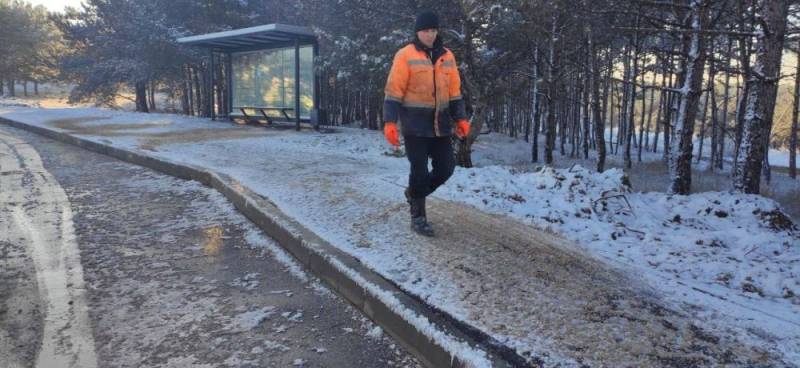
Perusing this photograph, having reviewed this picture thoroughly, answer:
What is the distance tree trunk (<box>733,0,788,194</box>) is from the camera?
5.54 meters

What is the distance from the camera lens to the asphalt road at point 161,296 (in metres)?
2.77

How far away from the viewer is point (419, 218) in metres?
4.63

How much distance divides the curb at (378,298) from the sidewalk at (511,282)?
0.23 feet


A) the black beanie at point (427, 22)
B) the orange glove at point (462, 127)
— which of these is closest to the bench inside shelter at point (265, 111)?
the orange glove at point (462, 127)

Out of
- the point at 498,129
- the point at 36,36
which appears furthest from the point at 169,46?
the point at 36,36

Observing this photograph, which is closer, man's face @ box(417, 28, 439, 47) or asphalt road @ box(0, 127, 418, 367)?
asphalt road @ box(0, 127, 418, 367)

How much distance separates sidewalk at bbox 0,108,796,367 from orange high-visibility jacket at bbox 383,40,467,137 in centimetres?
97

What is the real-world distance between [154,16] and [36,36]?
34004 mm

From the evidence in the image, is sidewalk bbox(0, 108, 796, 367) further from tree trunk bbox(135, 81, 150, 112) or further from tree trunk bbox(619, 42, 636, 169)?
tree trunk bbox(135, 81, 150, 112)

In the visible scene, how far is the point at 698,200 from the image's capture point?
17.9ft

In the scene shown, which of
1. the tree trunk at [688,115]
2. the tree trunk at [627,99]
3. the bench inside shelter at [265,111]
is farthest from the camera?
the tree trunk at [627,99]

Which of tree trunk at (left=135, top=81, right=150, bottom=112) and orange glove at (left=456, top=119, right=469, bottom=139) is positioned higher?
tree trunk at (left=135, top=81, right=150, bottom=112)

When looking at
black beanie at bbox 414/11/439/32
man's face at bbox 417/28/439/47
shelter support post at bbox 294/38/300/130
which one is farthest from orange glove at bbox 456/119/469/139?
shelter support post at bbox 294/38/300/130

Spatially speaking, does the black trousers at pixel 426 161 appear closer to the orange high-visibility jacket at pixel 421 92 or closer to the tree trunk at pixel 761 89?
the orange high-visibility jacket at pixel 421 92
